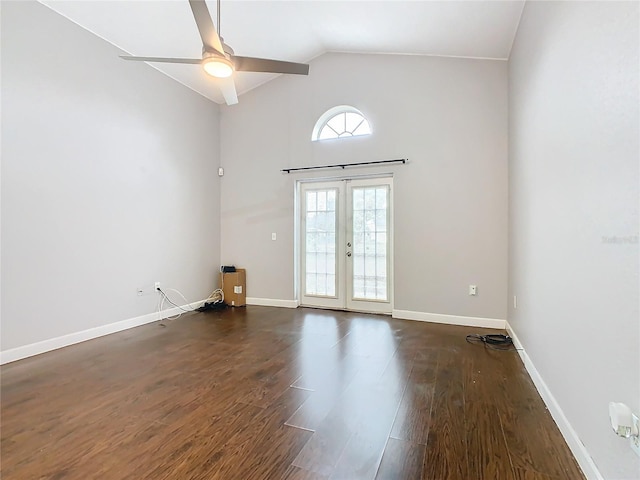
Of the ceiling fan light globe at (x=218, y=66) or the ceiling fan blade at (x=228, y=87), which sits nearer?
the ceiling fan light globe at (x=218, y=66)

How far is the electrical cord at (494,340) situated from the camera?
3.29 meters

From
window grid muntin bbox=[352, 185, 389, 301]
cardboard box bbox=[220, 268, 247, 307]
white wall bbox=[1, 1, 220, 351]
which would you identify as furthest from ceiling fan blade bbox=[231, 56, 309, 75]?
cardboard box bbox=[220, 268, 247, 307]

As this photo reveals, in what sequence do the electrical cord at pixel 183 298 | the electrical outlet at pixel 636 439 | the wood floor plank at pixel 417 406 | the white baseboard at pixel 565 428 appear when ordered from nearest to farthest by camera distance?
the electrical outlet at pixel 636 439 → the white baseboard at pixel 565 428 → the wood floor plank at pixel 417 406 → the electrical cord at pixel 183 298

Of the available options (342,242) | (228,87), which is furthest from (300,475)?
(342,242)

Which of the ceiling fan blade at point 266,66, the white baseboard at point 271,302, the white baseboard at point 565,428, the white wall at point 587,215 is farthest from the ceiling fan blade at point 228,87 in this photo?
the white baseboard at point 565,428

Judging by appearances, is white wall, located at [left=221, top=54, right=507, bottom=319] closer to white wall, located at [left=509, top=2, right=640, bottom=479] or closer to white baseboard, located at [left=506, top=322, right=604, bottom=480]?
white wall, located at [left=509, top=2, right=640, bottom=479]

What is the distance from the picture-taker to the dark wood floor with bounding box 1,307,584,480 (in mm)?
1547

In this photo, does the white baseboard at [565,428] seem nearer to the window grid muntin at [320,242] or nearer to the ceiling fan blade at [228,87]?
the window grid muntin at [320,242]

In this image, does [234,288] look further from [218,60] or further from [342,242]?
[218,60]

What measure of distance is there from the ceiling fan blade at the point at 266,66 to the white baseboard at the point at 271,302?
11.1 ft

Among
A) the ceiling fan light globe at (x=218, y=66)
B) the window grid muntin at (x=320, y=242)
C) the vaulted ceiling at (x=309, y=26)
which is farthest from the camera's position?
the window grid muntin at (x=320, y=242)

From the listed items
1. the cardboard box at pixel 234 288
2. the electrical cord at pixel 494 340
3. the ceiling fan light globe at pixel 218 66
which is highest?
the ceiling fan light globe at pixel 218 66

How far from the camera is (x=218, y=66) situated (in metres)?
2.50

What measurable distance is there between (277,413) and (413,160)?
3.52 metres
